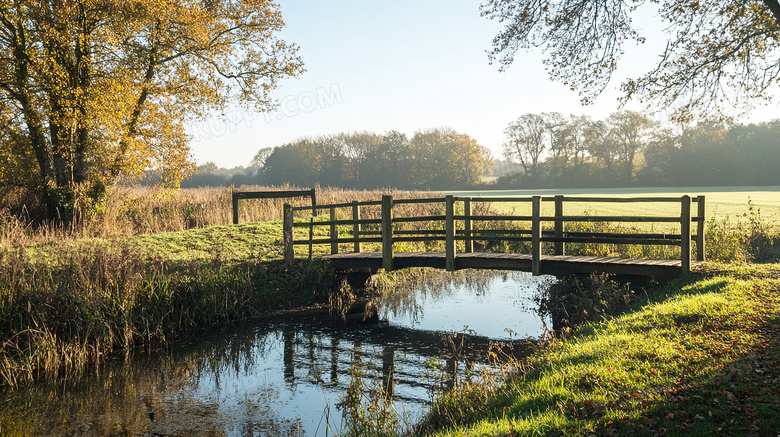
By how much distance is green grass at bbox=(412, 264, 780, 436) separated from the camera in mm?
4566

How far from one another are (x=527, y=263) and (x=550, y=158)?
58.2 meters

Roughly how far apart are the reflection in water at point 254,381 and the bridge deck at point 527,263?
118 cm

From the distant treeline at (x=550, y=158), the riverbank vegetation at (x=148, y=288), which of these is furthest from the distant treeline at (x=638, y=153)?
the riverbank vegetation at (x=148, y=288)

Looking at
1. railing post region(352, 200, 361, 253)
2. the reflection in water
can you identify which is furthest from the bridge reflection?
railing post region(352, 200, 361, 253)

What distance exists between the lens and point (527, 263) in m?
11.1

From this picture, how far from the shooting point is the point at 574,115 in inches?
2574

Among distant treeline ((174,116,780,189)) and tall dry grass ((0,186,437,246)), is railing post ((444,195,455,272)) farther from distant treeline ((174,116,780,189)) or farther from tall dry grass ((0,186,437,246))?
distant treeline ((174,116,780,189))

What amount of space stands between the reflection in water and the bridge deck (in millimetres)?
1185

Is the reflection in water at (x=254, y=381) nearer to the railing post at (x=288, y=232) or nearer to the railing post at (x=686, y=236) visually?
the railing post at (x=288, y=232)

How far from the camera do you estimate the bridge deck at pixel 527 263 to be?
10305 millimetres

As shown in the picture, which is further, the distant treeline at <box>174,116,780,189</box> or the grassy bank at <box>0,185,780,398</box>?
the distant treeline at <box>174,116,780,189</box>

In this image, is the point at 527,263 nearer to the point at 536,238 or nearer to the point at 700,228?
the point at 536,238

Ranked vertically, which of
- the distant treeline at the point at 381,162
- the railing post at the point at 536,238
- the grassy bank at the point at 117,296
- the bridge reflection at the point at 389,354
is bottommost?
the bridge reflection at the point at 389,354

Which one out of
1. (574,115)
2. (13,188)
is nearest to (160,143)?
(13,188)
